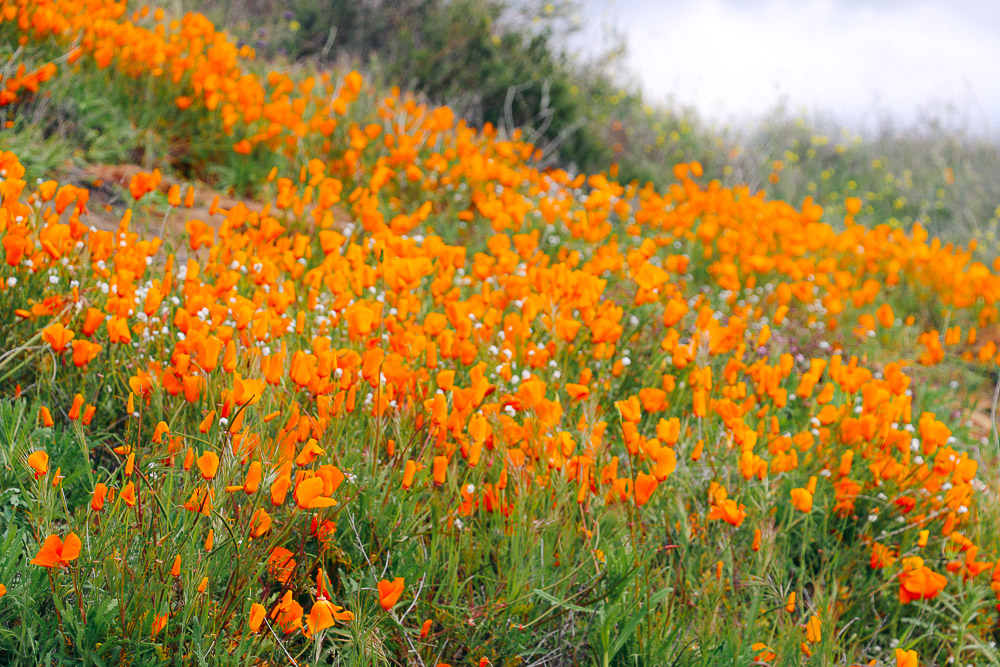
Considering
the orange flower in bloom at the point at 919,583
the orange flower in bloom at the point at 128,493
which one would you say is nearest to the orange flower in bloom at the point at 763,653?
the orange flower in bloom at the point at 919,583

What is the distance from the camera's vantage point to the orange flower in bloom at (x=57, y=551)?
111 cm

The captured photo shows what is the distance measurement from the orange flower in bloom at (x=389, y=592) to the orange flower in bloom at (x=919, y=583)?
138 centimetres

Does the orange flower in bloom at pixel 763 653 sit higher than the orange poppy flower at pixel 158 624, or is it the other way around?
the orange poppy flower at pixel 158 624

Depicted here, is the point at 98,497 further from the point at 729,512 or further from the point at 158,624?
the point at 729,512

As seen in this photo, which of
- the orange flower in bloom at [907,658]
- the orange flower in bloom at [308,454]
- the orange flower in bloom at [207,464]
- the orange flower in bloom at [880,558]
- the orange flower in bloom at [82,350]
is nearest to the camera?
the orange flower in bloom at [207,464]

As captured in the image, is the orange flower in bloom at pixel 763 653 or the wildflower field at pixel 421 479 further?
the orange flower in bloom at pixel 763 653

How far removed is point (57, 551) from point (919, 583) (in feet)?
6.36

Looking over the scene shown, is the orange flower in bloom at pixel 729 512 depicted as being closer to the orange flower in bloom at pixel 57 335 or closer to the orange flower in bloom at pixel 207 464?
the orange flower in bloom at pixel 207 464

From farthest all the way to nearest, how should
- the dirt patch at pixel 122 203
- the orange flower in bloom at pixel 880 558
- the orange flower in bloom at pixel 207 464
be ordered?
the dirt patch at pixel 122 203 → the orange flower in bloom at pixel 880 558 → the orange flower in bloom at pixel 207 464

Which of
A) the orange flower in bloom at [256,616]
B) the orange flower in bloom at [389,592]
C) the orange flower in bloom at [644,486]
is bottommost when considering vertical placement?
the orange flower in bloom at [256,616]

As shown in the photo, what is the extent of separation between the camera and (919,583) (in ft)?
6.06

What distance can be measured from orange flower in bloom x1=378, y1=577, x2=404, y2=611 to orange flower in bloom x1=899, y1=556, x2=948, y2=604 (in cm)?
138

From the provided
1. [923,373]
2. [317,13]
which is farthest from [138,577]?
[317,13]

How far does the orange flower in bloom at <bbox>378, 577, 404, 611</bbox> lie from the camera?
4.20ft
